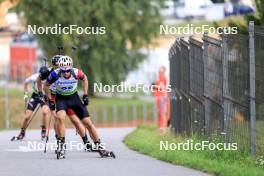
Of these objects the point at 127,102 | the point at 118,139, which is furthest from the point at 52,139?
the point at 127,102

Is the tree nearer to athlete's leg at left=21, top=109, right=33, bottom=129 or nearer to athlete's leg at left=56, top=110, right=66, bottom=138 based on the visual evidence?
athlete's leg at left=21, top=109, right=33, bottom=129

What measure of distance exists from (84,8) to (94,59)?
3.19 metres

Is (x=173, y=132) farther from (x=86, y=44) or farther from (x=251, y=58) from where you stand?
(x=86, y=44)
